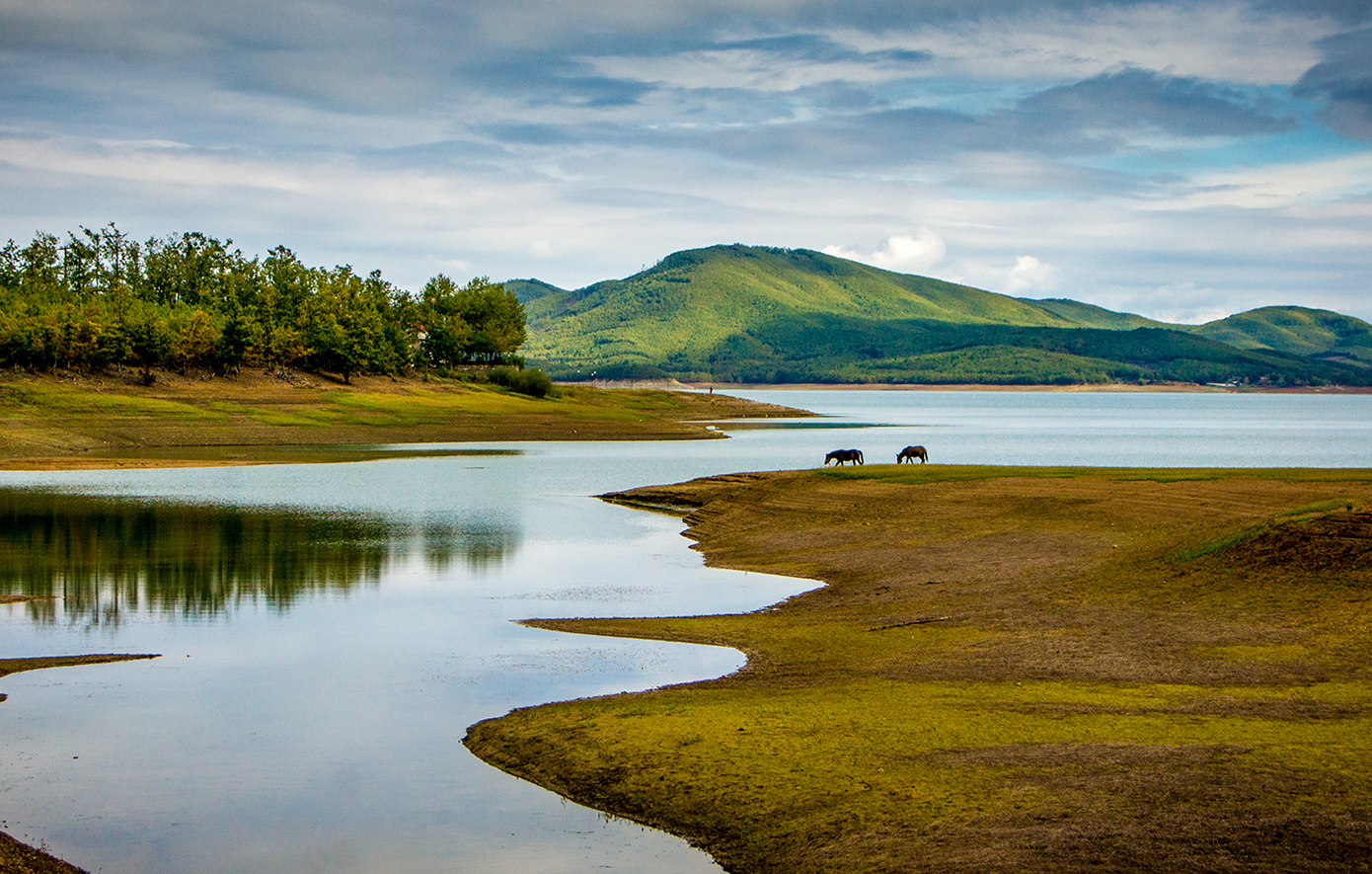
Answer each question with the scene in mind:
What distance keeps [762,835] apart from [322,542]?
29.5 meters

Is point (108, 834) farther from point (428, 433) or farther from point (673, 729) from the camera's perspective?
point (428, 433)

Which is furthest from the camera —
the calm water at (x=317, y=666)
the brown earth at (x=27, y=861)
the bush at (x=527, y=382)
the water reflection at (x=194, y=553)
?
the bush at (x=527, y=382)

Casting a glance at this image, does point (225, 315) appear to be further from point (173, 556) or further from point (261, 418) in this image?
point (173, 556)

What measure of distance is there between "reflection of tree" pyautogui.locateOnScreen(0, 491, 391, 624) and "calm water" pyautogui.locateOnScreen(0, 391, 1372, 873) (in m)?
0.14

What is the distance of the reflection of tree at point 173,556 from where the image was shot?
91.7ft

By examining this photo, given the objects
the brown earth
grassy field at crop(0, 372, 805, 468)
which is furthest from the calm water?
grassy field at crop(0, 372, 805, 468)

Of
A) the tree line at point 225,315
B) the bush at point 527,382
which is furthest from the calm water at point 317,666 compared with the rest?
the bush at point 527,382

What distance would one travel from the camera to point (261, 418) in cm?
10294

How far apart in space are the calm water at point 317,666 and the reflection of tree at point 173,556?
0.44 ft

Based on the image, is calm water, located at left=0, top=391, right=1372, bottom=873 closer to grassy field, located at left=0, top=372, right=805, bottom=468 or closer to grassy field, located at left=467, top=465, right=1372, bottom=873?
grassy field, located at left=467, top=465, right=1372, bottom=873

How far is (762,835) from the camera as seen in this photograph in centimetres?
1205

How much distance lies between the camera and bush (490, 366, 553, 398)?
144 meters

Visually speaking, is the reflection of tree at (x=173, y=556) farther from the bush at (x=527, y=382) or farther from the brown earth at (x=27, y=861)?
the bush at (x=527, y=382)

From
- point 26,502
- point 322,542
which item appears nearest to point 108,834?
point 322,542
